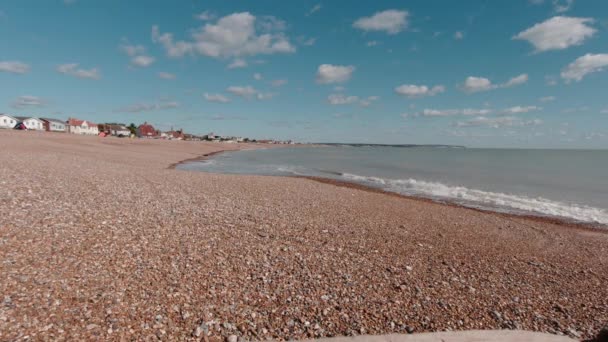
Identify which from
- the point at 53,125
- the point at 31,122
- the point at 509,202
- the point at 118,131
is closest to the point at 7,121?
the point at 31,122

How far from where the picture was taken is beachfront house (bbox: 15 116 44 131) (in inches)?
3041

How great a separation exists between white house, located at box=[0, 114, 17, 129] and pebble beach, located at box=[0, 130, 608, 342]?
318 feet

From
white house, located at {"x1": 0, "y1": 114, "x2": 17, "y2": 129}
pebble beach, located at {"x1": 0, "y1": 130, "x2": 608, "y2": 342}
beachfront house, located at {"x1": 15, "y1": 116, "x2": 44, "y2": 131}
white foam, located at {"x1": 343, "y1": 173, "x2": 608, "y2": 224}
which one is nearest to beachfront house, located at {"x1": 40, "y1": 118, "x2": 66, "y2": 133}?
beachfront house, located at {"x1": 15, "y1": 116, "x2": 44, "y2": 131}

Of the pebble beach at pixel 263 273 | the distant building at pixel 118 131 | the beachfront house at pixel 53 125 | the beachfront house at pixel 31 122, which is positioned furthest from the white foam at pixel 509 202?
the distant building at pixel 118 131

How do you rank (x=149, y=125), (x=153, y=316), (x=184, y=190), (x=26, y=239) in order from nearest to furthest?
(x=153, y=316)
(x=26, y=239)
(x=184, y=190)
(x=149, y=125)

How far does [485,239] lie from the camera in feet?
29.3

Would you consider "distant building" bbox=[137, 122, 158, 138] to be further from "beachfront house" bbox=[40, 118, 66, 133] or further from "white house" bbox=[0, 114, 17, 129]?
"white house" bbox=[0, 114, 17, 129]

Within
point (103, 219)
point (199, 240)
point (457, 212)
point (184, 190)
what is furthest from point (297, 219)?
point (457, 212)

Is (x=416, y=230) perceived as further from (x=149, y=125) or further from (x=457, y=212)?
(x=149, y=125)

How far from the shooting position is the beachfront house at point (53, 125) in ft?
273

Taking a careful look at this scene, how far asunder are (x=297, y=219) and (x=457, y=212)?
832 cm

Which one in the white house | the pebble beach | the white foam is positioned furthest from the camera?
the white house

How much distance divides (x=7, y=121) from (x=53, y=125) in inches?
418

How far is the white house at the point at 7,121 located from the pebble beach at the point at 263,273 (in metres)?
96.8
